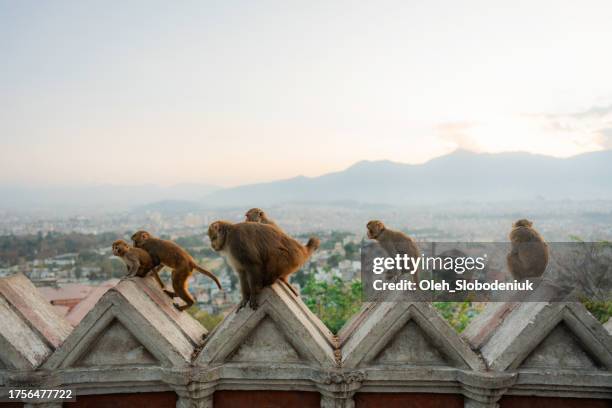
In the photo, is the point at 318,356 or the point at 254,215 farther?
the point at 254,215

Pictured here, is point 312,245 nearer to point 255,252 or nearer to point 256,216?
point 255,252

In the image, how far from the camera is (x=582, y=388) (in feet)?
12.9

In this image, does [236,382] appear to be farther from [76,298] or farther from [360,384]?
[76,298]

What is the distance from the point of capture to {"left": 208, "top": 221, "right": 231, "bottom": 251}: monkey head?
4949 mm

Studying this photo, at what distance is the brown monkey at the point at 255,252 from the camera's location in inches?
176

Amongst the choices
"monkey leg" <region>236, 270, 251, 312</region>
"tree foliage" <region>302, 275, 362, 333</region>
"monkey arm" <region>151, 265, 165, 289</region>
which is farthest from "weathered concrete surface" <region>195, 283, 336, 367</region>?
"tree foliage" <region>302, 275, 362, 333</region>

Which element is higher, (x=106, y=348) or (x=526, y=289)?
(x=526, y=289)

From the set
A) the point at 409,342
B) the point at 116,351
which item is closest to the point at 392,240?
the point at 409,342

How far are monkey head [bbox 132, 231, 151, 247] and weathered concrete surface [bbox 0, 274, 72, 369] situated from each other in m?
1.15

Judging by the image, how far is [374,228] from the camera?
7.33 m

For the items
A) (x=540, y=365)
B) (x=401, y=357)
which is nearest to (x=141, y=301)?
(x=401, y=357)

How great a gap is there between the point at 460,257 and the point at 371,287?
8.82 feet

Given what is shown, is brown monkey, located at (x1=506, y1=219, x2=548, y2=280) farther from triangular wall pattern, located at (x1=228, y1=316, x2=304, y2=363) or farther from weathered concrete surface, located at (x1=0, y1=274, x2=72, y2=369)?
weathered concrete surface, located at (x1=0, y1=274, x2=72, y2=369)

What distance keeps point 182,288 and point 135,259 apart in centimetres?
62
